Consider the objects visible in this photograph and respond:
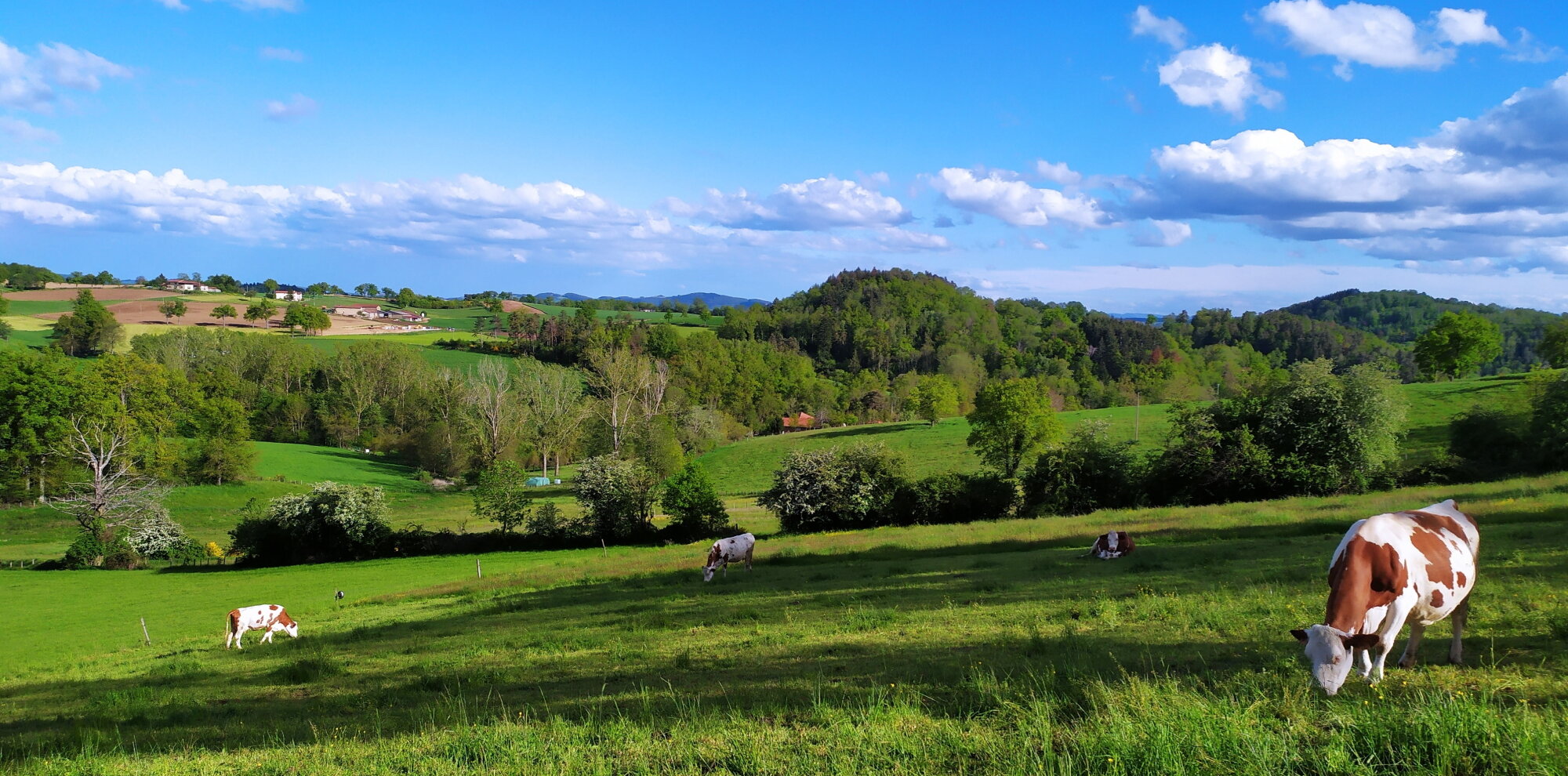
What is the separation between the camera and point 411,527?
53062mm

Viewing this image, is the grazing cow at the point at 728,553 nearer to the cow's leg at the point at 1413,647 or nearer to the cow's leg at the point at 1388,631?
the cow's leg at the point at 1413,647

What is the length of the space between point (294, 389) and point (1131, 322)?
183713mm

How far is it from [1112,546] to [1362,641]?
51.3ft

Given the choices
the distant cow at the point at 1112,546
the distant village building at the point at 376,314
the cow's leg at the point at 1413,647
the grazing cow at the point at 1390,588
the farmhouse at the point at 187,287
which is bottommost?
the distant cow at the point at 1112,546

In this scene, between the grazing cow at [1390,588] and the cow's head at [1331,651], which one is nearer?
the cow's head at [1331,651]

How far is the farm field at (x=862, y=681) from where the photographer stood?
17.5 feet

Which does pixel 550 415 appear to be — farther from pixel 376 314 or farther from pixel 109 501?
pixel 376 314

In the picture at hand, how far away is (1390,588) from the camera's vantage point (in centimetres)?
730

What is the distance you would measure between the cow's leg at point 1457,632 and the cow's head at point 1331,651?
1.38m

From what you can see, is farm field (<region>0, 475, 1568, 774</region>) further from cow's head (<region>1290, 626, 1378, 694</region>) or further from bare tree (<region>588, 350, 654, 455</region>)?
bare tree (<region>588, 350, 654, 455</region>)

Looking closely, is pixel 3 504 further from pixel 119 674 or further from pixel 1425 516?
pixel 1425 516

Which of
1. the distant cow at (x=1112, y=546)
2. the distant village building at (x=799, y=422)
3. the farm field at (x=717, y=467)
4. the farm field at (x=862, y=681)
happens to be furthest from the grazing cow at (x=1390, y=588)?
the distant village building at (x=799, y=422)

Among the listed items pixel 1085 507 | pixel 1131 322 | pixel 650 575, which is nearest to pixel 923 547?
pixel 650 575

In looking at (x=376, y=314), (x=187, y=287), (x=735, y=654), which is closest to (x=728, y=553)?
(x=735, y=654)
